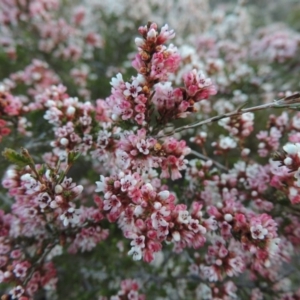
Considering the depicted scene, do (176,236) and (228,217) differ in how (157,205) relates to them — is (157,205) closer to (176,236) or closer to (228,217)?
(176,236)

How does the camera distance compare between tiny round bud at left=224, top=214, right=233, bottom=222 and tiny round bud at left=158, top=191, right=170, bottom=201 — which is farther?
tiny round bud at left=224, top=214, right=233, bottom=222

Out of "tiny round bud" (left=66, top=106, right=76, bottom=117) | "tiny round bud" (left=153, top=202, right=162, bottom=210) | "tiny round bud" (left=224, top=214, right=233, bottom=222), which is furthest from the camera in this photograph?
"tiny round bud" (left=66, top=106, right=76, bottom=117)

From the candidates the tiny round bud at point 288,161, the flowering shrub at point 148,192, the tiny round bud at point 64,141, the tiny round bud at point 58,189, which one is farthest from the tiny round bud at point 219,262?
the tiny round bud at point 64,141

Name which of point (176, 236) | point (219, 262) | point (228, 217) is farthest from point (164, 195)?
point (219, 262)

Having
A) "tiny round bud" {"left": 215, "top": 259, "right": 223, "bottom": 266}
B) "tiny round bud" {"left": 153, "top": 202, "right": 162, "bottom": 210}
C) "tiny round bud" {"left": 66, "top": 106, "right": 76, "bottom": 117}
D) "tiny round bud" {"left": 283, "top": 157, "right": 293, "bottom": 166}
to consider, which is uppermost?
"tiny round bud" {"left": 66, "top": 106, "right": 76, "bottom": 117}

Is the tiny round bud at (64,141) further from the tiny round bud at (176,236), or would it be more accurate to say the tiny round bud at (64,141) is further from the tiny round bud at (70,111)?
the tiny round bud at (176,236)

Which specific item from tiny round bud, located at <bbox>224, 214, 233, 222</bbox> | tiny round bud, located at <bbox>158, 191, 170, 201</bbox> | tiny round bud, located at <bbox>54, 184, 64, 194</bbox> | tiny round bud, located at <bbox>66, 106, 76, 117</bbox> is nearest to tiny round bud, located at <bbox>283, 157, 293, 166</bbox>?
tiny round bud, located at <bbox>224, 214, 233, 222</bbox>

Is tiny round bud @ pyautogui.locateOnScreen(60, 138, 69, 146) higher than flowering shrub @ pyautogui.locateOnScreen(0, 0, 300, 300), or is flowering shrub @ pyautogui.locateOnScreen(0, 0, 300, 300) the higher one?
tiny round bud @ pyautogui.locateOnScreen(60, 138, 69, 146)

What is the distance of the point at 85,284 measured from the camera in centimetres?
287

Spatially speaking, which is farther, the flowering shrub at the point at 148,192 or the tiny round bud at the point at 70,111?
the tiny round bud at the point at 70,111

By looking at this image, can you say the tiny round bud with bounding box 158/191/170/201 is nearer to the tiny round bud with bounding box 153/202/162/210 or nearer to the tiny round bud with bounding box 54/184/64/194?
the tiny round bud with bounding box 153/202/162/210

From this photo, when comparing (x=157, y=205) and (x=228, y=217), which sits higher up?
(x=157, y=205)

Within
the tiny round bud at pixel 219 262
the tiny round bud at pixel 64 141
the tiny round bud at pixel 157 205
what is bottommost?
the tiny round bud at pixel 219 262

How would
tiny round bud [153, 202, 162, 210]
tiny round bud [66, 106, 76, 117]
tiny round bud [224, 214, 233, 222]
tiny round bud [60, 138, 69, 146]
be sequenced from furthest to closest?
1. tiny round bud [66, 106, 76, 117]
2. tiny round bud [60, 138, 69, 146]
3. tiny round bud [224, 214, 233, 222]
4. tiny round bud [153, 202, 162, 210]
